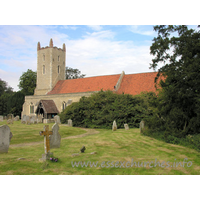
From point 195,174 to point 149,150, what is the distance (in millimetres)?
3365

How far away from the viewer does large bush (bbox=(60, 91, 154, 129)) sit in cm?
2022

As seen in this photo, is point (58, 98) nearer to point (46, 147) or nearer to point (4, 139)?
point (4, 139)

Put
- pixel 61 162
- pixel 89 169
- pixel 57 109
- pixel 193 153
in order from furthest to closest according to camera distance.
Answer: pixel 57 109 < pixel 193 153 < pixel 61 162 < pixel 89 169

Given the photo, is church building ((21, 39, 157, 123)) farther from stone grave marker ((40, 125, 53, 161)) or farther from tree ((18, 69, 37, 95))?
stone grave marker ((40, 125, 53, 161))

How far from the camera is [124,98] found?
2127cm

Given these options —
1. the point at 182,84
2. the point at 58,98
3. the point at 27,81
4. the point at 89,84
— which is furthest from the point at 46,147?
the point at 27,81

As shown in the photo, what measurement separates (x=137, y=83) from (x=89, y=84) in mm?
8809

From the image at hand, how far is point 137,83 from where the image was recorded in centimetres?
3103

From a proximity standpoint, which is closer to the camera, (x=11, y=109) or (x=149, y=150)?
(x=149, y=150)

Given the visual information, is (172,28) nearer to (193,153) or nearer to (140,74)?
(193,153)

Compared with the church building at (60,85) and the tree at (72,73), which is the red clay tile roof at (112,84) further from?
the tree at (72,73)

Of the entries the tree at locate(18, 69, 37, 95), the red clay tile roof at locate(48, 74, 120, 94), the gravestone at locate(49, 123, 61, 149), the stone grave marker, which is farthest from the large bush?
the tree at locate(18, 69, 37, 95)

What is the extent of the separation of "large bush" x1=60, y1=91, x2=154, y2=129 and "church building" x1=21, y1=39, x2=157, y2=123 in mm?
5311

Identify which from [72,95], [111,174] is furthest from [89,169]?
[72,95]
